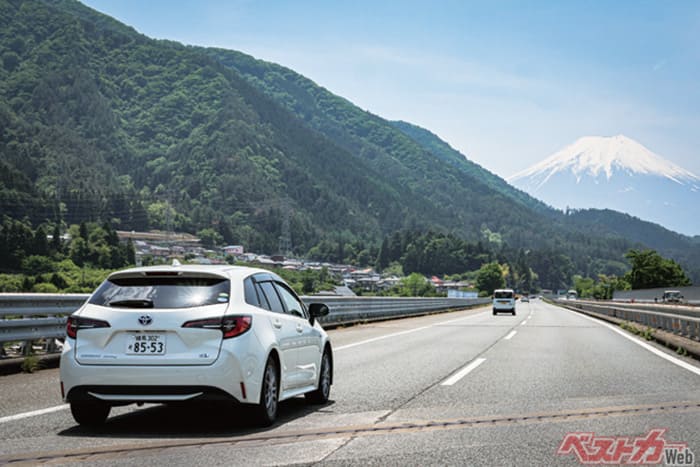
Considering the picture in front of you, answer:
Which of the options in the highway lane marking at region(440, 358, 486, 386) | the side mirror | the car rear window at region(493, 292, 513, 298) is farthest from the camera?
the car rear window at region(493, 292, 513, 298)

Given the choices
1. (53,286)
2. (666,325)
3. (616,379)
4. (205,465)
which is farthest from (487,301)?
(205,465)

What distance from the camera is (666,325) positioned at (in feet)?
75.0

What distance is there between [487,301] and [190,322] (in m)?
99.0

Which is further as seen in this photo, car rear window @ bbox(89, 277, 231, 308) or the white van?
the white van

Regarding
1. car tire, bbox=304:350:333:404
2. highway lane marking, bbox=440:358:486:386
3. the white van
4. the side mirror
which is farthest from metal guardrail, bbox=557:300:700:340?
the white van

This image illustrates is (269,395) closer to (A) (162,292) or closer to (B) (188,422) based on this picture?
(B) (188,422)

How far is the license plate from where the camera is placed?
7664mm

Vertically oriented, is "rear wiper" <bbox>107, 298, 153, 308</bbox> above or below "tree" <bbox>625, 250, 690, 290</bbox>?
below

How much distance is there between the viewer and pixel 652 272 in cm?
15088

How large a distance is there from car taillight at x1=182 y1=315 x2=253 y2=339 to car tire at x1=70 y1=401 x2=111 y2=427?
117 cm

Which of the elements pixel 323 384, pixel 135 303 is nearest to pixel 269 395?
pixel 135 303

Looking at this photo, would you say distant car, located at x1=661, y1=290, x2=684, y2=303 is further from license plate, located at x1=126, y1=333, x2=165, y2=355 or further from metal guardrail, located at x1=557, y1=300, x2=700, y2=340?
license plate, located at x1=126, y1=333, x2=165, y2=355

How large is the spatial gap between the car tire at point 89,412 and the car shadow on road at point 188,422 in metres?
0.08

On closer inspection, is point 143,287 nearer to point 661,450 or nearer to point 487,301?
point 661,450
